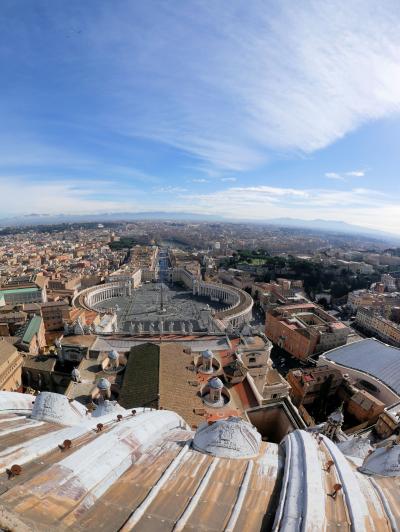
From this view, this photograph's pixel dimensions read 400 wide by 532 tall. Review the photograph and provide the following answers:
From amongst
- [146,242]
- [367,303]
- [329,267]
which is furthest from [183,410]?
[146,242]

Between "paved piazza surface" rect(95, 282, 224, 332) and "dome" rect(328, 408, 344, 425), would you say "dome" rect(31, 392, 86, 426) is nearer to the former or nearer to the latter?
"dome" rect(328, 408, 344, 425)

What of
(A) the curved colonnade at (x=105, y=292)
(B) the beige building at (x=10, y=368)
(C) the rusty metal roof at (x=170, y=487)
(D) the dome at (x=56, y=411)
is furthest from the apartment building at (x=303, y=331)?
Answer: (D) the dome at (x=56, y=411)

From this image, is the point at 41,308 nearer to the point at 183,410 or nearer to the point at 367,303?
the point at 183,410

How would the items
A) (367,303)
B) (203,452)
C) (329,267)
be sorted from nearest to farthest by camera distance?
(203,452)
(367,303)
(329,267)

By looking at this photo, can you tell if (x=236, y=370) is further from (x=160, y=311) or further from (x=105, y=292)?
(x=105, y=292)

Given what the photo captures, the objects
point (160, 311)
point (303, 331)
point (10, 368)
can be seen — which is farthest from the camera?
point (160, 311)

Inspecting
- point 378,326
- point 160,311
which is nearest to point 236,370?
point 160,311

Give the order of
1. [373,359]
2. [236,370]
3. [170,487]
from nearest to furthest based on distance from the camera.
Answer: [170,487] → [236,370] → [373,359]
